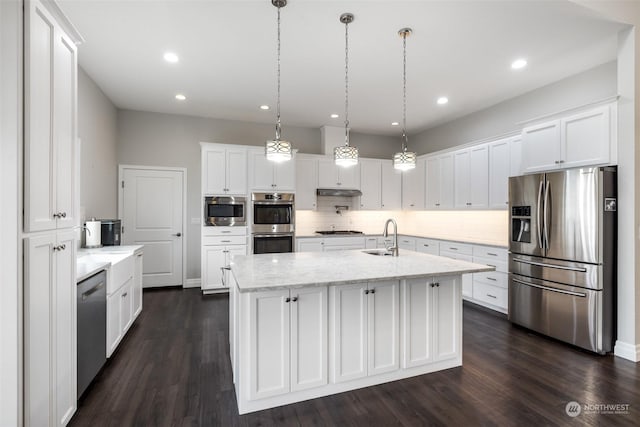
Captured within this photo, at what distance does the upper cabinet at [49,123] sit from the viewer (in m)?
1.48

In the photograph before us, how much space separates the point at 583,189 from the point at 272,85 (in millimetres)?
3613

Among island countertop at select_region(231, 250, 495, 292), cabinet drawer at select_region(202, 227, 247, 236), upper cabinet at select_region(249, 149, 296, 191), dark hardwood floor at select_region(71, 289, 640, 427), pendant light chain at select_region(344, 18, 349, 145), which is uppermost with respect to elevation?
pendant light chain at select_region(344, 18, 349, 145)

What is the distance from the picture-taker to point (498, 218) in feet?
15.3

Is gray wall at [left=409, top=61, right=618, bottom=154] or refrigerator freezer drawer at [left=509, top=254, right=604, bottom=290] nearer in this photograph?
refrigerator freezer drawer at [left=509, top=254, right=604, bottom=290]

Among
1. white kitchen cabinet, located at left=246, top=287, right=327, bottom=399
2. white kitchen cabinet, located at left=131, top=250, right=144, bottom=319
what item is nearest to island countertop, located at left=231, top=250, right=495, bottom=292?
white kitchen cabinet, located at left=246, top=287, right=327, bottom=399

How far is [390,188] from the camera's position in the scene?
6.19 metres

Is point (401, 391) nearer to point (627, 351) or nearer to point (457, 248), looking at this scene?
point (627, 351)

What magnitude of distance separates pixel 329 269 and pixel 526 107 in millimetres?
3858

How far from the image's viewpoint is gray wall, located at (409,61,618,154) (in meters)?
3.46

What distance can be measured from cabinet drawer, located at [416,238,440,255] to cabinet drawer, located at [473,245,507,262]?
75cm

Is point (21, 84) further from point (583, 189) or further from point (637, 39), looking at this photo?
point (637, 39)

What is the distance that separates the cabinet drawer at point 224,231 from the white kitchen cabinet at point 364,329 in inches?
126

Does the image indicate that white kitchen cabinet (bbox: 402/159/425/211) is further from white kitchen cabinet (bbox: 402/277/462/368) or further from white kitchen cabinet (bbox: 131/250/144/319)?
white kitchen cabinet (bbox: 131/250/144/319)

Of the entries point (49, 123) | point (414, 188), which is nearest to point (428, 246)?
point (414, 188)
